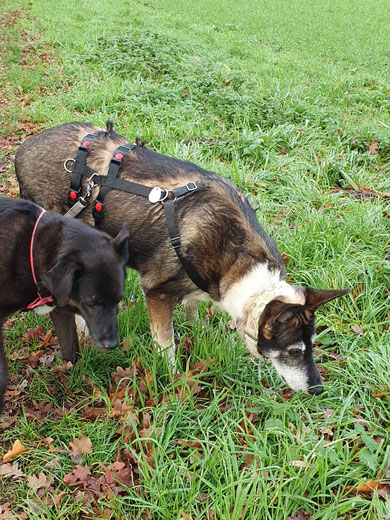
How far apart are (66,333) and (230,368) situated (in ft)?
4.13

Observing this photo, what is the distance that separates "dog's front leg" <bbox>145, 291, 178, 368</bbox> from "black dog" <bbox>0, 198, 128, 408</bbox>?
53cm

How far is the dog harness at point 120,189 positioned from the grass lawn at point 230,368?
75 cm

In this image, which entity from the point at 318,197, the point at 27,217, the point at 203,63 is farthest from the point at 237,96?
the point at 27,217

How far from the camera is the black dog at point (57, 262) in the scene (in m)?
2.85

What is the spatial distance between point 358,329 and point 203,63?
7857 mm

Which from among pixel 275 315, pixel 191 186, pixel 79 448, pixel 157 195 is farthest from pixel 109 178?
pixel 79 448

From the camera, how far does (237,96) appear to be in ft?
25.6

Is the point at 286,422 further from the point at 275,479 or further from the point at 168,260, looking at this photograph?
the point at 168,260

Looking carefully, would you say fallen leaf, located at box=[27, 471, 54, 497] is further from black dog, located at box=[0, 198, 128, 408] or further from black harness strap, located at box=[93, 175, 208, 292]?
black harness strap, located at box=[93, 175, 208, 292]

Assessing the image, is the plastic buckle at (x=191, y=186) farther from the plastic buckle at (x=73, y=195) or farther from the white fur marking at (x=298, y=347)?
the white fur marking at (x=298, y=347)

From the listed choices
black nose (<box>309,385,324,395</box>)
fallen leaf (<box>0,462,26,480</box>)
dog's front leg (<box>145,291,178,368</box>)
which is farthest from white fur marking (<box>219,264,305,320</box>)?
fallen leaf (<box>0,462,26,480</box>)

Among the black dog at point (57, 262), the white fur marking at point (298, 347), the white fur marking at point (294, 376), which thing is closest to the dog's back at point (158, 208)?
the black dog at point (57, 262)

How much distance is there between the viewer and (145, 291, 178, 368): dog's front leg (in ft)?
11.4

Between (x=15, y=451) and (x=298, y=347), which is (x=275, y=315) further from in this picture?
(x=15, y=451)
